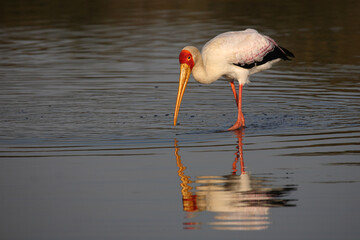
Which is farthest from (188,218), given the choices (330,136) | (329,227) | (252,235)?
(330,136)

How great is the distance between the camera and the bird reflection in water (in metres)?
6.38

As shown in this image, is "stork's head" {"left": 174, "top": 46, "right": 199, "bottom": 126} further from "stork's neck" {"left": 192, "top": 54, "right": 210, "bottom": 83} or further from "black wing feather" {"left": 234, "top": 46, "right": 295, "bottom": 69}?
"black wing feather" {"left": 234, "top": 46, "right": 295, "bottom": 69}

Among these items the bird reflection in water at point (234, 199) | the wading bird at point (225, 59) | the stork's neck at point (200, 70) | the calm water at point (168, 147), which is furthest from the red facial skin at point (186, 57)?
the bird reflection in water at point (234, 199)

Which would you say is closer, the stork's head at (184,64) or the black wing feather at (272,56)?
the stork's head at (184,64)

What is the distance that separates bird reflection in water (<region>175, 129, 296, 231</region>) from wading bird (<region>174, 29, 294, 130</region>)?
2.90 m

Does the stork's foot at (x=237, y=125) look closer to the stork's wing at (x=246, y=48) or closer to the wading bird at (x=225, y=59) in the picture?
the wading bird at (x=225, y=59)

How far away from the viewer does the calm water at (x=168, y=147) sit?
6.47m

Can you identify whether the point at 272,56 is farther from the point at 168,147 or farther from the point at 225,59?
the point at 168,147

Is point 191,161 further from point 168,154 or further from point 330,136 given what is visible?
point 330,136

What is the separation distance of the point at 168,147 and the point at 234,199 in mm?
2429

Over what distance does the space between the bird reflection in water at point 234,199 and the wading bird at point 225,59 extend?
2.90 m

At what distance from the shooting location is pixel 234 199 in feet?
22.7

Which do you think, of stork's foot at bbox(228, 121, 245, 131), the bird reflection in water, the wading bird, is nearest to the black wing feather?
the wading bird

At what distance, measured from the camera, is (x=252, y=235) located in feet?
19.9
